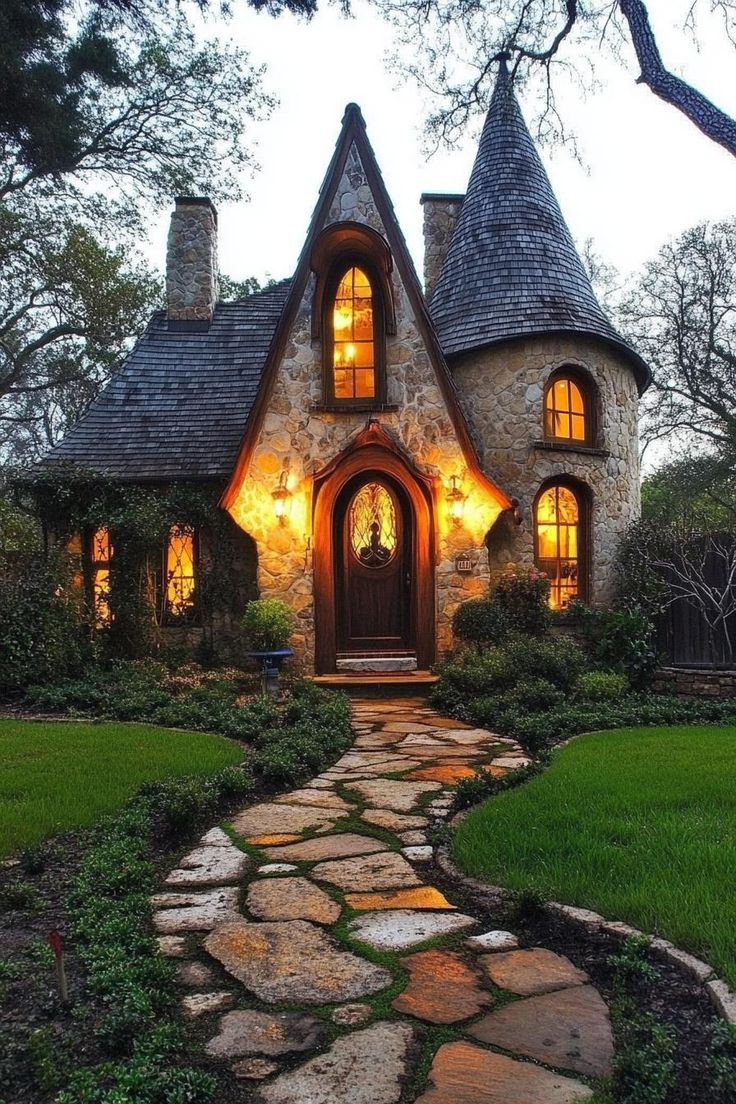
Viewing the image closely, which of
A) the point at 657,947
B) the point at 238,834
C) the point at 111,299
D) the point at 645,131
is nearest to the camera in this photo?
the point at 657,947

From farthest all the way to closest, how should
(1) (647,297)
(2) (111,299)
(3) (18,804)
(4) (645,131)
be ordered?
(1) (647,297)
(2) (111,299)
(4) (645,131)
(3) (18,804)

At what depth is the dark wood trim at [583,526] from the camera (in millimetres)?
12055

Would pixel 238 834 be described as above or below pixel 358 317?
below

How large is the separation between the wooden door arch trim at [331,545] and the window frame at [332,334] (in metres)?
0.77

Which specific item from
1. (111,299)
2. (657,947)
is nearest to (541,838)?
(657,947)

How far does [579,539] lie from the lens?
12.3 meters

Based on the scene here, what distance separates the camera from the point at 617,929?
9.45 ft

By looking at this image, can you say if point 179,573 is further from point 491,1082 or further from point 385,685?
point 491,1082

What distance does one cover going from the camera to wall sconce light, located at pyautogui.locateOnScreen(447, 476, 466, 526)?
1035 centimetres

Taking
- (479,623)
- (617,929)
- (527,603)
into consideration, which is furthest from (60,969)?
(527,603)

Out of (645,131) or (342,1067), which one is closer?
(342,1067)

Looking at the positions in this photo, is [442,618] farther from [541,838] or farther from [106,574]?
[541,838]

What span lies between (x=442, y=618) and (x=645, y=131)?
283 inches

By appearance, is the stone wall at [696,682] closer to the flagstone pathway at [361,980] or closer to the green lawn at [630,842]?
the green lawn at [630,842]
